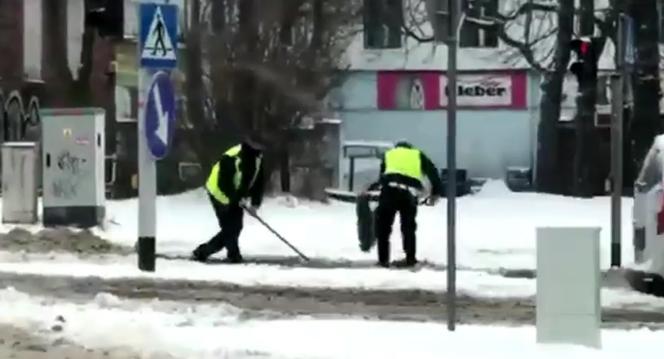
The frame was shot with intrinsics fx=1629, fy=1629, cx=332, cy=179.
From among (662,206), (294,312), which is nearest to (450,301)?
(294,312)

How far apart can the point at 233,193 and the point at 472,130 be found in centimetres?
3798

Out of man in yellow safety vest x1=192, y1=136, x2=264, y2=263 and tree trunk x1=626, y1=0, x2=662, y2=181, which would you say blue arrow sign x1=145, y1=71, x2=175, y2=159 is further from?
tree trunk x1=626, y1=0, x2=662, y2=181

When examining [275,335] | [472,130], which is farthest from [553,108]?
[275,335]

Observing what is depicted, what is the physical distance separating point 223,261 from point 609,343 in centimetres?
924

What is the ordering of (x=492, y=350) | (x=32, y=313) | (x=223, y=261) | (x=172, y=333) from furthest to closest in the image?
(x=223, y=261)
(x=32, y=313)
(x=172, y=333)
(x=492, y=350)

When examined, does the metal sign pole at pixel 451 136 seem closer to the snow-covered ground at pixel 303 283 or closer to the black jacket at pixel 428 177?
the snow-covered ground at pixel 303 283

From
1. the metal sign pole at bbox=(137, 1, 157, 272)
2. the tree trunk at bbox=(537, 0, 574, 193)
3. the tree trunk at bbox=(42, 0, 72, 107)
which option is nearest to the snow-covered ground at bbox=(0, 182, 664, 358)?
the metal sign pole at bbox=(137, 1, 157, 272)

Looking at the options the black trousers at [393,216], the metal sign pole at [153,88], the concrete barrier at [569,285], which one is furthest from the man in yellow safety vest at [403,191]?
the concrete barrier at [569,285]

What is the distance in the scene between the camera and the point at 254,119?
34.9 metres

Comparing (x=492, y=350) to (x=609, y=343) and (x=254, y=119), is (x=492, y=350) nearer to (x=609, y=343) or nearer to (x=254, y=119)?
(x=609, y=343)

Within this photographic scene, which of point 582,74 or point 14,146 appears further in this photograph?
point 14,146

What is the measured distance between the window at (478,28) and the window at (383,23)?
2188 mm

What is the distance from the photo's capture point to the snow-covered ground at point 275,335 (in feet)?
34.5

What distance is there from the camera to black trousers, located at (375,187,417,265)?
19.2m
